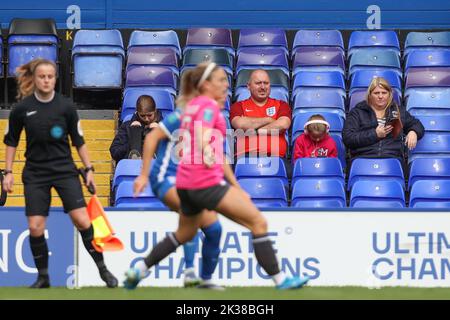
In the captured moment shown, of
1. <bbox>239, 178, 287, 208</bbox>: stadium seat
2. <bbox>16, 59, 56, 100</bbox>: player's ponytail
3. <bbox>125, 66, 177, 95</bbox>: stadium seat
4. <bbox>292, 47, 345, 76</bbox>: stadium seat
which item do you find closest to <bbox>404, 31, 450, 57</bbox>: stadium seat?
<bbox>292, 47, 345, 76</bbox>: stadium seat

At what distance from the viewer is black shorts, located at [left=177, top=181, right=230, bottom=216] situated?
8.61m

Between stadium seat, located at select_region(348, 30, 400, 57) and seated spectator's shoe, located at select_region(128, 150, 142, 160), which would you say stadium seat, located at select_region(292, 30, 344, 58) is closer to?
stadium seat, located at select_region(348, 30, 400, 57)

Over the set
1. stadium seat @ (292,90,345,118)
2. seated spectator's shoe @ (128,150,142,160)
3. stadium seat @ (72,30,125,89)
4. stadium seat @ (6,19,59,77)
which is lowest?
seated spectator's shoe @ (128,150,142,160)

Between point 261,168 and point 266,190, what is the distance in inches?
12.4

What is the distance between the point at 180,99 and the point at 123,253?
269cm

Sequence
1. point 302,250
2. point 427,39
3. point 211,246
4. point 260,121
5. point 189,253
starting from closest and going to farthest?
point 211,246
point 189,253
point 302,250
point 260,121
point 427,39

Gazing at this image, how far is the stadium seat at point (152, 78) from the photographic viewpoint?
14.4m

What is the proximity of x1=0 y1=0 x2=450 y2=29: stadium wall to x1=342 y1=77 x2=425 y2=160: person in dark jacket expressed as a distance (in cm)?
332

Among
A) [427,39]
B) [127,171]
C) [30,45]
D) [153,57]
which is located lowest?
[127,171]

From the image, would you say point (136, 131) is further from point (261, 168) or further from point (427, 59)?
point (427, 59)

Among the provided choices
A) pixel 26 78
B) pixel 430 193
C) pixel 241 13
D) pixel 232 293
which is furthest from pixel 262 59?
pixel 232 293

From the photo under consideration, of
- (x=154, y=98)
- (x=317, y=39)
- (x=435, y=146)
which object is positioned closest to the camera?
(x=435, y=146)

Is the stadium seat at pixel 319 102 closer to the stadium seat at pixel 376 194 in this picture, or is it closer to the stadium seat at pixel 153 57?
the stadium seat at pixel 376 194

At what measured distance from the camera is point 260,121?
13.1 metres
